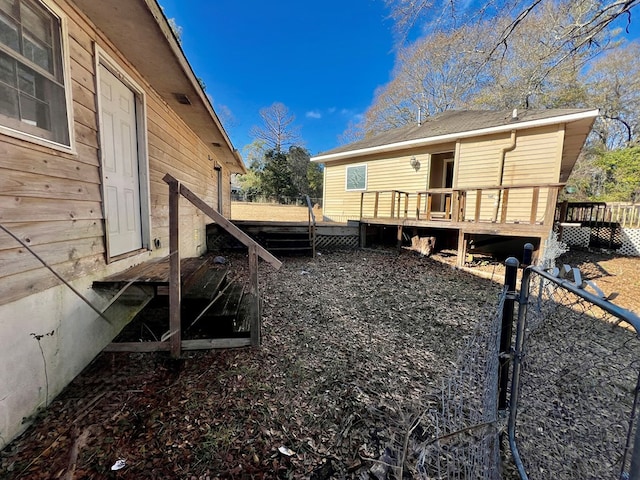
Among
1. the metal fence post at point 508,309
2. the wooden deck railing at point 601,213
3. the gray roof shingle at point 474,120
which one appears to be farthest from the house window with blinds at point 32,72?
the wooden deck railing at point 601,213

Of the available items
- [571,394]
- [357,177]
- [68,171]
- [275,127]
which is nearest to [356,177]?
[357,177]

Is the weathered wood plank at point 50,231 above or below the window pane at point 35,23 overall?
below

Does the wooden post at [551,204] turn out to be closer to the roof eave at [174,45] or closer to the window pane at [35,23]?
the roof eave at [174,45]

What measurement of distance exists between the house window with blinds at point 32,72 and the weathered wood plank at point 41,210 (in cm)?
45

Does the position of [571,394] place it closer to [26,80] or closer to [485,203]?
[26,80]

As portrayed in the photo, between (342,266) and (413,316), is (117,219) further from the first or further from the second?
(342,266)

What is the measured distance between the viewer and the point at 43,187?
1.89m

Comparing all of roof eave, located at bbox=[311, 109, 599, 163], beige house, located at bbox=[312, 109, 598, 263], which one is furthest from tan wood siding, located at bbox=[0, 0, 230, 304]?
roof eave, located at bbox=[311, 109, 599, 163]

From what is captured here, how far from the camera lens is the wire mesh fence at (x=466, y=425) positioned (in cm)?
148

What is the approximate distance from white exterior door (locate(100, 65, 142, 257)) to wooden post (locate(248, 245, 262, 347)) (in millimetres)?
1401

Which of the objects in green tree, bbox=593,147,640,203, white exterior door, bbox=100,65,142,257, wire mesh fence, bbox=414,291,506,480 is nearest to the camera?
wire mesh fence, bbox=414,291,506,480

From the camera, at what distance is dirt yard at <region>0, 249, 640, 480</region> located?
1556 mm

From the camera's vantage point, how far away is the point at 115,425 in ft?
5.78

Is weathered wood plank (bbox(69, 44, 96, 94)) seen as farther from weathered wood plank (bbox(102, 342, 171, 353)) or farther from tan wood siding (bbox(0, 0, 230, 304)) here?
weathered wood plank (bbox(102, 342, 171, 353))
